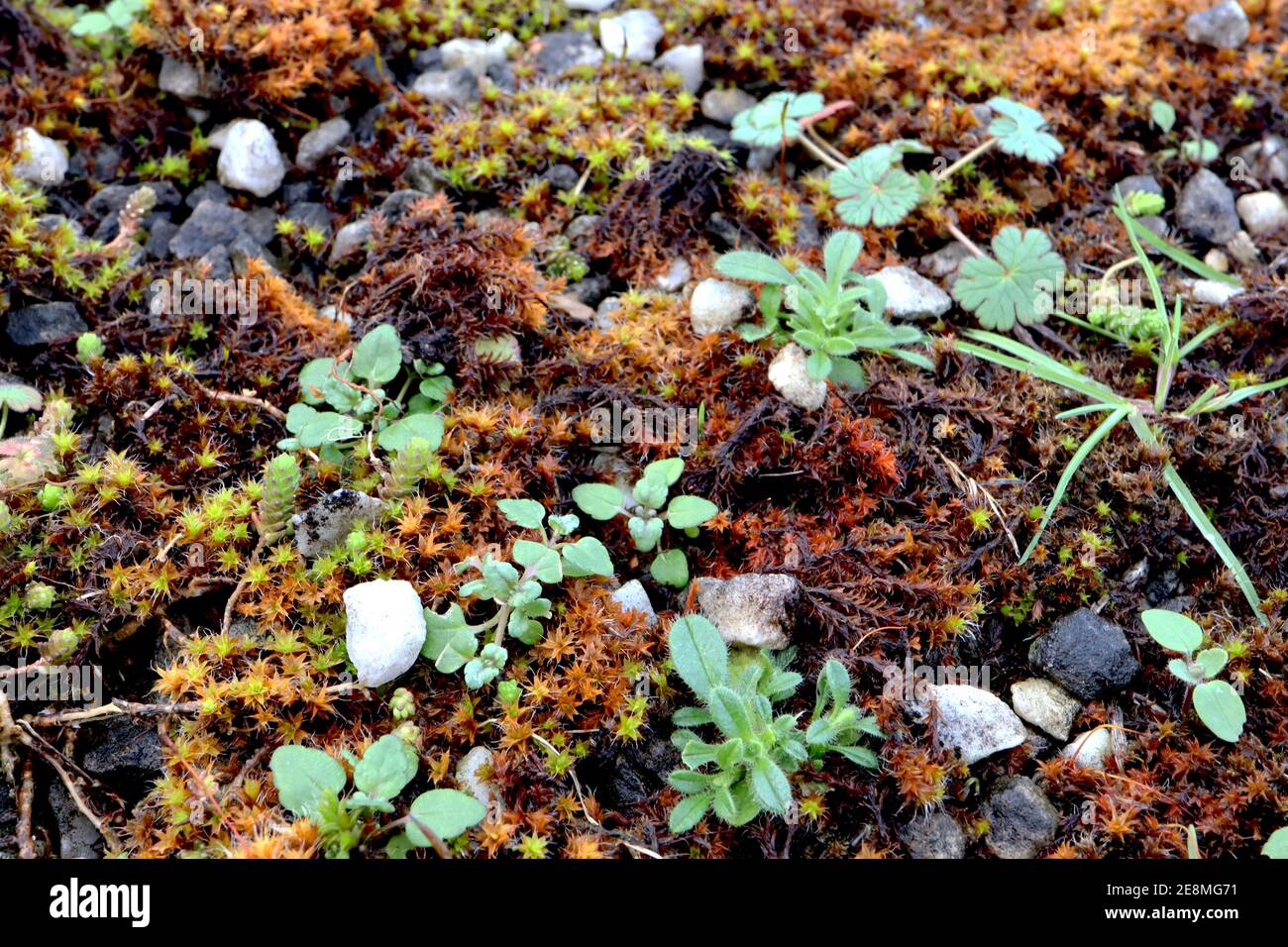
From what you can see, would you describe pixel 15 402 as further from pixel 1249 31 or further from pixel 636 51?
pixel 1249 31

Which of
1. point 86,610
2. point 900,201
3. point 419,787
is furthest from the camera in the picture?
point 900,201

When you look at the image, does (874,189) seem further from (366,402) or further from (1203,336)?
(366,402)

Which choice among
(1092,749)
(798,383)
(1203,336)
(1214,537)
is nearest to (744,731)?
(1092,749)

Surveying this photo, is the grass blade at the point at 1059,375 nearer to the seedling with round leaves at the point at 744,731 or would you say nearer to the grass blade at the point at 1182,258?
the grass blade at the point at 1182,258

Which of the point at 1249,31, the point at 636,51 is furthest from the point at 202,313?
the point at 1249,31

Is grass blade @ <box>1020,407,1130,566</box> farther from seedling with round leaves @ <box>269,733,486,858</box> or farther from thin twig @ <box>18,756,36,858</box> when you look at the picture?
thin twig @ <box>18,756,36,858</box>
